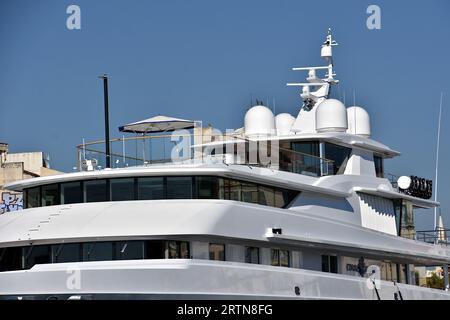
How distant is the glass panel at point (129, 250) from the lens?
20.4 meters

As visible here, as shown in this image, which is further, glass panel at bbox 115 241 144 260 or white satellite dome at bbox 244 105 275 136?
white satellite dome at bbox 244 105 275 136

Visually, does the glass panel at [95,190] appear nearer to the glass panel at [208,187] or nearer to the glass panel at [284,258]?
the glass panel at [208,187]

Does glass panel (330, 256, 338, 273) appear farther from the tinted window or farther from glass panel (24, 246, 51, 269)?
glass panel (24, 246, 51, 269)

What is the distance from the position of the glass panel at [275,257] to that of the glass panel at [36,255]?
5.95 meters

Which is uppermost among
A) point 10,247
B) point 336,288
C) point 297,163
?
point 297,163

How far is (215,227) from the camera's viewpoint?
20.9m

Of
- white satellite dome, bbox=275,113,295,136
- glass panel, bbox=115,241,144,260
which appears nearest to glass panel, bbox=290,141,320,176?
white satellite dome, bbox=275,113,295,136

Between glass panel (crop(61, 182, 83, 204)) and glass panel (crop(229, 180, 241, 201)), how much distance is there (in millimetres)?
3796

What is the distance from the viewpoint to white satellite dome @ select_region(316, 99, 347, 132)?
2877 cm
